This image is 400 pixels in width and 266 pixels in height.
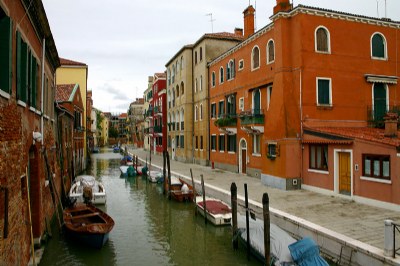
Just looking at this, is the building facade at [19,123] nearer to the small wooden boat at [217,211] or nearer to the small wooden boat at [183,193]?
the small wooden boat at [217,211]

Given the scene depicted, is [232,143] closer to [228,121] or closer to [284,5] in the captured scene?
[228,121]

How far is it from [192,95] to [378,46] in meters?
17.5

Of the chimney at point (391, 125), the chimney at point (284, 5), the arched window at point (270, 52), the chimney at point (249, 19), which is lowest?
the chimney at point (391, 125)

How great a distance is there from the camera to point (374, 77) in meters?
17.3

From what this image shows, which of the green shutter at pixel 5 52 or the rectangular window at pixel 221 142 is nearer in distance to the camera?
the green shutter at pixel 5 52

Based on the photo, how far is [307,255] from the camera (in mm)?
7945

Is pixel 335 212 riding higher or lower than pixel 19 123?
lower

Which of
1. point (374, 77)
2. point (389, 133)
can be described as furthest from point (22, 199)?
point (374, 77)

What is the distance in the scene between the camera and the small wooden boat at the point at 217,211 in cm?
1332

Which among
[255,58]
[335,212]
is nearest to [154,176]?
[255,58]

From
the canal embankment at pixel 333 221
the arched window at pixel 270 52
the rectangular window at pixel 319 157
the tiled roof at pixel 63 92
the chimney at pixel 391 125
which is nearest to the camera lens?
the canal embankment at pixel 333 221

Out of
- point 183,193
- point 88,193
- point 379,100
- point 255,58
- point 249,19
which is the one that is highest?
point 249,19

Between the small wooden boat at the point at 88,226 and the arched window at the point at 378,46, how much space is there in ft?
50.1

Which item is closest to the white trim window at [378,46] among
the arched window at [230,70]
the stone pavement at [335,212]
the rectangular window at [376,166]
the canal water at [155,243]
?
the rectangular window at [376,166]
